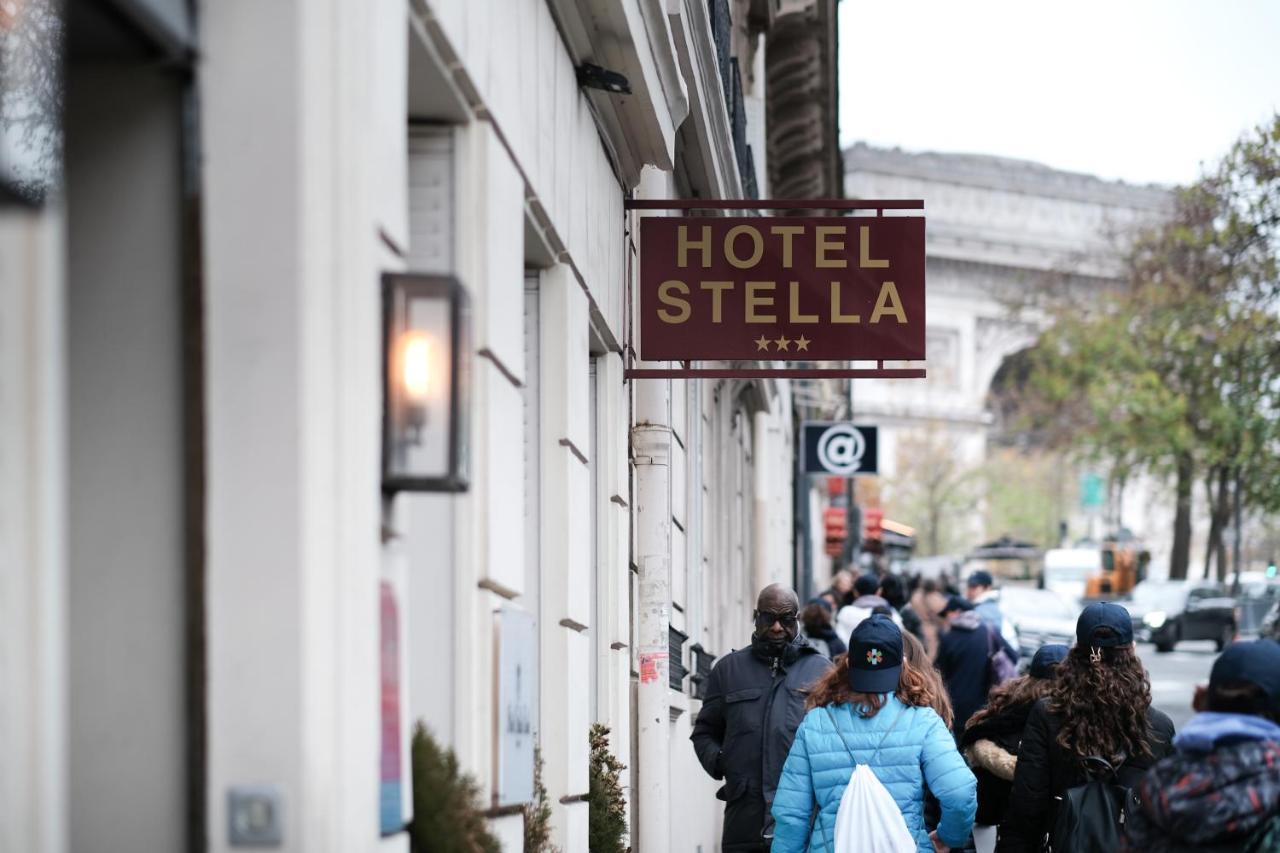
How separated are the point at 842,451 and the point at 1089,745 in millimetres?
21779

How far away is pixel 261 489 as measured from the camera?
4.32 m

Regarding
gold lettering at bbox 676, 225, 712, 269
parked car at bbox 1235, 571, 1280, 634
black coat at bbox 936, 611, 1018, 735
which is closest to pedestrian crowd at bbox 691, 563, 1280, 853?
gold lettering at bbox 676, 225, 712, 269

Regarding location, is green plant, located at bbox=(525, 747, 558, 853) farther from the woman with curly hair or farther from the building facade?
the woman with curly hair

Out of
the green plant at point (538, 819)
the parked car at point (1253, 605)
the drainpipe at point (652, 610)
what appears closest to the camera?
A: the green plant at point (538, 819)

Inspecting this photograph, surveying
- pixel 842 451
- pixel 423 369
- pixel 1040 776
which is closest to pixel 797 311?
pixel 1040 776

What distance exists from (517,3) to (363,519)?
9.77 ft

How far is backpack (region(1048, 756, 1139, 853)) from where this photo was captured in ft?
25.2

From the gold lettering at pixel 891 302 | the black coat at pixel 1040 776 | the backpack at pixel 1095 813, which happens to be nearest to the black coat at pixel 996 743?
the black coat at pixel 1040 776

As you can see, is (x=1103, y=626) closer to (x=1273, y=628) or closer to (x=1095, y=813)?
(x=1095, y=813)

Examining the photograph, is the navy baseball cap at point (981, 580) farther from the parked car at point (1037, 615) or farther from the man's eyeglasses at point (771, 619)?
the parked car at point (1037, 615)

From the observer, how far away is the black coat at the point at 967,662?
1470 centimetres

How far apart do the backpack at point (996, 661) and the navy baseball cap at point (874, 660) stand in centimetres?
718

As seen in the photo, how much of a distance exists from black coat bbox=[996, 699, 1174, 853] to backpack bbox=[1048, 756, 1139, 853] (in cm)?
16

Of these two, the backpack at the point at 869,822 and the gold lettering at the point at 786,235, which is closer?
the backpack at the point at 869,822
